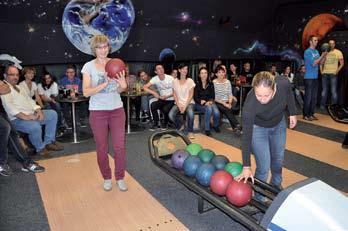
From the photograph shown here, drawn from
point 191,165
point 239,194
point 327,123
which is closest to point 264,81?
point 239,194

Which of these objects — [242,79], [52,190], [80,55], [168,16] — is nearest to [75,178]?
[52,190]

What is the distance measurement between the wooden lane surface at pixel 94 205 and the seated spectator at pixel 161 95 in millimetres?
1760

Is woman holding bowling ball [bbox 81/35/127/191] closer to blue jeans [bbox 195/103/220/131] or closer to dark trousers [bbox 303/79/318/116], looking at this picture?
blue jeans [bbox 195/103/220/131]

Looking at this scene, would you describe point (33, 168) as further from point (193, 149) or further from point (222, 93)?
point (222, 93)

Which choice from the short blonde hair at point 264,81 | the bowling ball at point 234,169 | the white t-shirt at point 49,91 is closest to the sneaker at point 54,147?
the white t-shirt at point 49,91

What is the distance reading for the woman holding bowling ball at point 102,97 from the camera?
2484 millimetres

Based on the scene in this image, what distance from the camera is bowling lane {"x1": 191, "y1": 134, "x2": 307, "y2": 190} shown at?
10.1 feet

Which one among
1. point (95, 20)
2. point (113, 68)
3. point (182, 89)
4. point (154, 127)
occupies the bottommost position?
point (154, 127)

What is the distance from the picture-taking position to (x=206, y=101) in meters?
4.73

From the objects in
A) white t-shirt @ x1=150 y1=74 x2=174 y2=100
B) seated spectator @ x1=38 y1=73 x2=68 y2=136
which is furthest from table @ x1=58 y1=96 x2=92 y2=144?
white t-shirt @ x1=150 y1=74 x2=174 y2=100

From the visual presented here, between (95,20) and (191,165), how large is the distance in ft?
13.5

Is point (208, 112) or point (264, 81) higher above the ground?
point (264, 81)

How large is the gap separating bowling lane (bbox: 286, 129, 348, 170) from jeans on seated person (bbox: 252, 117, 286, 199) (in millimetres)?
1441

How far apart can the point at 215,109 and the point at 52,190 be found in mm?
2627
